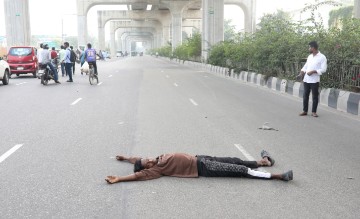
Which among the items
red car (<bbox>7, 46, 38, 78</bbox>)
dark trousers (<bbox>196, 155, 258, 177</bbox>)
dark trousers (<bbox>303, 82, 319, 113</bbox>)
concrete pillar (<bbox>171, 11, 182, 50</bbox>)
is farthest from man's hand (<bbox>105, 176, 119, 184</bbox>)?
concrete pillar (<bbox>171, 11, 182, 50</bbox>)

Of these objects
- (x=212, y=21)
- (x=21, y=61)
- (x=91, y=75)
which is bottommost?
(x=91, y=75)

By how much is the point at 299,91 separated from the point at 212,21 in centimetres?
2596

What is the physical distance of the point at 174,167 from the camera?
18.4ft

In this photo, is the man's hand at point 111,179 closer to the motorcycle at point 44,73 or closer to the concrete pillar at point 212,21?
the motorcycle at point 44,73

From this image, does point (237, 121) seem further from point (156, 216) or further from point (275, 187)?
point (156, 216)

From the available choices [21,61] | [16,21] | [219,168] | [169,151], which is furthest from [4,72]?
[16,21]

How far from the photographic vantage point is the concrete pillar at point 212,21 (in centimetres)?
4019

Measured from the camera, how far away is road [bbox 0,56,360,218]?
4590mm

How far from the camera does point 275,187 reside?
5305 millimetres

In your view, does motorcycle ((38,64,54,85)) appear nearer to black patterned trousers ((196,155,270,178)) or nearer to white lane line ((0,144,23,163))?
white lane line ((0,144,23,163))

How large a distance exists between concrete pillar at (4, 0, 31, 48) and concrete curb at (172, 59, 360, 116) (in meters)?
21.0

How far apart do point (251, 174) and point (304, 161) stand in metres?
1.37

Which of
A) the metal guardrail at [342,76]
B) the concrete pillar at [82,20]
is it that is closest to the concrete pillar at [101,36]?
the concrete pillar at [82,20]

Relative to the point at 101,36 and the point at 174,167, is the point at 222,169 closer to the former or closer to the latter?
the point at 174,167
